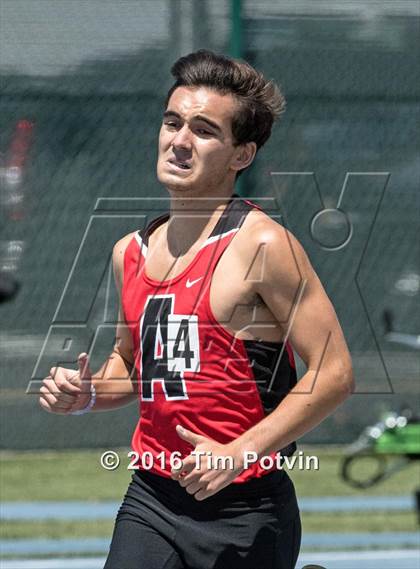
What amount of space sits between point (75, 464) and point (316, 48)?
2.23 metres

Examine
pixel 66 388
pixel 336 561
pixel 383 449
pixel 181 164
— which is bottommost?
pixel 383 449

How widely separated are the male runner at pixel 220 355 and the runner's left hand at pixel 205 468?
30 millimetres

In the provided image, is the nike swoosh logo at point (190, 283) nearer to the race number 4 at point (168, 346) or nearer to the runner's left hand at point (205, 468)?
the race number 4 at point (168, 346)

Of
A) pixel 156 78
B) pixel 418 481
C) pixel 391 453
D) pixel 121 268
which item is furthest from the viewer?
pixel 418 481

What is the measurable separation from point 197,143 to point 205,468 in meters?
0.68

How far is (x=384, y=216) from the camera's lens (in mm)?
5512

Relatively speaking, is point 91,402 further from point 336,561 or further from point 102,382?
point 336,561

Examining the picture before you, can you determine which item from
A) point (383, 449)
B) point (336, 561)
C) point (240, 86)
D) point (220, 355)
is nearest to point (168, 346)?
point (220, 355)

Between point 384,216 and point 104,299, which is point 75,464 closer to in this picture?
point 104,299

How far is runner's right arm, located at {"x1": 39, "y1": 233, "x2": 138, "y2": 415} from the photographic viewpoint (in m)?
2.81

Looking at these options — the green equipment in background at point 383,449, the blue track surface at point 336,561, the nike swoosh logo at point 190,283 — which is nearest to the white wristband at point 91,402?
the nike swoosh logo at point 190,283

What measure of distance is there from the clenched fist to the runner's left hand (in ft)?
1.05

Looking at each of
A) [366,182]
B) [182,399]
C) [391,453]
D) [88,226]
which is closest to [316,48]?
[366,182]

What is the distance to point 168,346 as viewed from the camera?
274cm
